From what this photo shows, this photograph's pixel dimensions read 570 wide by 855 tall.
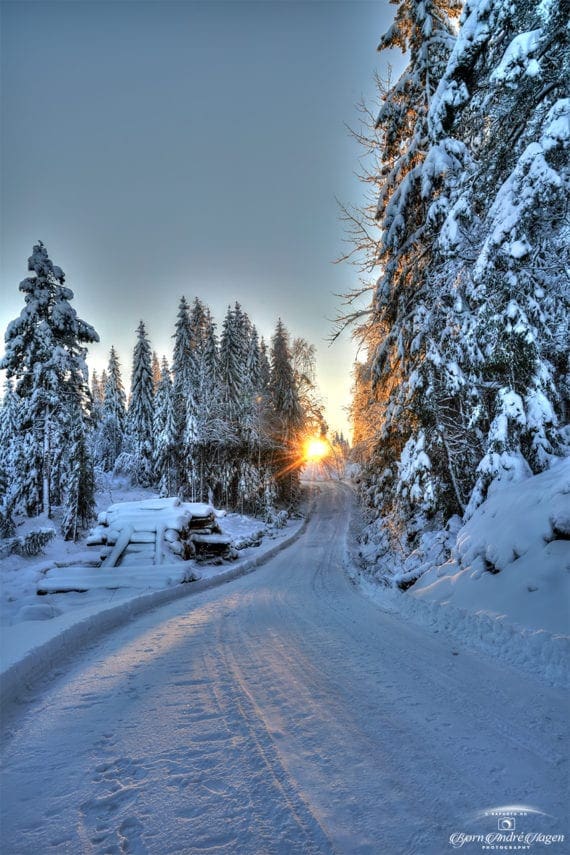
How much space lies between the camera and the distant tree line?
821 inches

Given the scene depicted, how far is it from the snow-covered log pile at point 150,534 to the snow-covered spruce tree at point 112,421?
109 ft

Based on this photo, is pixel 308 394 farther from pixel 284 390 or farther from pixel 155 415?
pixel 155 415

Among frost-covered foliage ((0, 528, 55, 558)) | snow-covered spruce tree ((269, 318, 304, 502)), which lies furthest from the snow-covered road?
snow-covered spruce tree ((269, 318, 304, 502))

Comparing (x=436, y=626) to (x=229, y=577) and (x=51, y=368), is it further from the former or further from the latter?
(x=51, y=368)

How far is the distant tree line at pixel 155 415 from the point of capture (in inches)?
821

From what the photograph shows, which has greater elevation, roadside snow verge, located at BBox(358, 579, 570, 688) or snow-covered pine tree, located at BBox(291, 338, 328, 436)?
snow-covered pine tree, located at BBox(291, 338, 328, 436)

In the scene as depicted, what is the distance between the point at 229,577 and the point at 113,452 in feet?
127

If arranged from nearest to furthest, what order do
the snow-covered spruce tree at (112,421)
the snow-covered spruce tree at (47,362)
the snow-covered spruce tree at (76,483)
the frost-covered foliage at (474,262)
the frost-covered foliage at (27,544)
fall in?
the frost-covered foliage at (474,262)
the frost-covered foliage at (27,544)
the snow-covered spruce tree at (76,483)
the snow-covered spruce tree at (47,362)
the snow-covered spruce tree at (112,421)

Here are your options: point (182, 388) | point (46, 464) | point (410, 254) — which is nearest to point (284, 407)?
point (182, 388)

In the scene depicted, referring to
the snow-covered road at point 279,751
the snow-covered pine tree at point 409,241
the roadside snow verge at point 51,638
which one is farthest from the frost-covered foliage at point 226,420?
the snow-covered road at point 279,751

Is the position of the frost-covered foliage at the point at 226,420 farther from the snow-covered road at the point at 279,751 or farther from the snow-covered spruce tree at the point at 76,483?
the snow-covered road at the point at 279,751

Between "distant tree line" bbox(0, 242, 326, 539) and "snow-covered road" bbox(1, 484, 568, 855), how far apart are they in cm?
1539

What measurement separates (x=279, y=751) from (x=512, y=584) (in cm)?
422

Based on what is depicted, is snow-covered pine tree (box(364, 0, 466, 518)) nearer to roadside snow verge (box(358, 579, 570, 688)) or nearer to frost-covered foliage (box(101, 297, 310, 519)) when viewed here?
roadside snow verge (box(358, 579, 570, 688))
